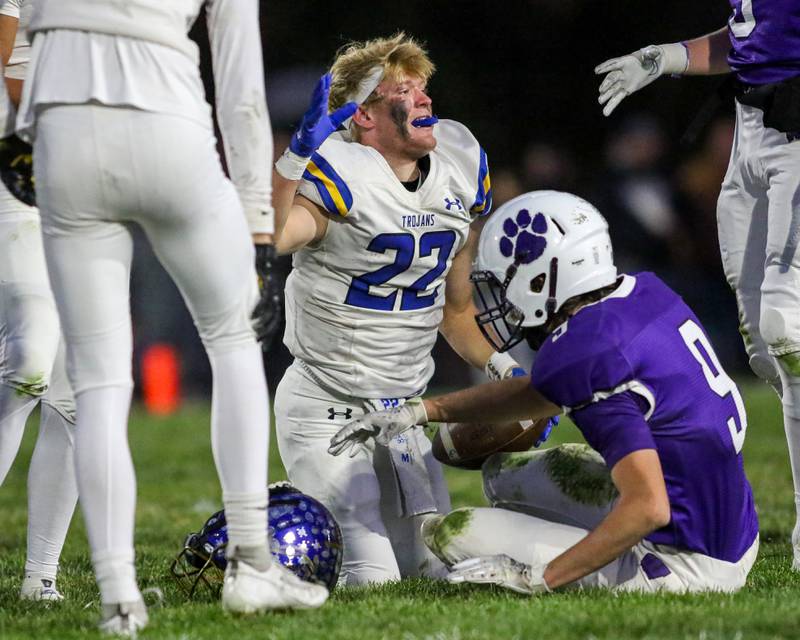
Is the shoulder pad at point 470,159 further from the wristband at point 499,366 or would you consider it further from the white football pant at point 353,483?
the white football pant at point 353,483

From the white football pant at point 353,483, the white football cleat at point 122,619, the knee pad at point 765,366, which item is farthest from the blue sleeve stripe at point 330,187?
the white football cleat at point 122,619

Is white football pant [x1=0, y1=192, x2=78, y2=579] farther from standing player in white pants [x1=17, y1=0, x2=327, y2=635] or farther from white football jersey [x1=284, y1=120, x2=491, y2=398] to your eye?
white football jersey [x1=284, y1=120, x2=491, y2=398]

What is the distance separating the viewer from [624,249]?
12492 mm

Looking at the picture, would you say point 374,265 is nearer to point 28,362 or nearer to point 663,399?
point 28,362

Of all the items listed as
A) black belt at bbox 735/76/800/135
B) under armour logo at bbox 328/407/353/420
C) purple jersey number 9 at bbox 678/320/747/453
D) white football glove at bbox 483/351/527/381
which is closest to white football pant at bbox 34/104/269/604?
purple jersey number 9 at bbox 678/320/747/453

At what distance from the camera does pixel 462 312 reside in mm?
5371

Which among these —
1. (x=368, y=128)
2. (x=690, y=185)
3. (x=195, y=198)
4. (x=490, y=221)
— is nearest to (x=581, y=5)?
(x=690, y=185)

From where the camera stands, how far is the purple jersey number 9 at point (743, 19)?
15.5 ft

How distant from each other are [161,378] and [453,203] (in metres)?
8.08

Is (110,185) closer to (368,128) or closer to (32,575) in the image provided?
(32,575)

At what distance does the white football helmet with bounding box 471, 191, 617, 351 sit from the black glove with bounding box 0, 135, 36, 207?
4.26ft

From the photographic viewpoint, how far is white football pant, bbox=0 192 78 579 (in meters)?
4.20

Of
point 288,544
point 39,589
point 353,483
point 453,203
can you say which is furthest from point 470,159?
point 39,589

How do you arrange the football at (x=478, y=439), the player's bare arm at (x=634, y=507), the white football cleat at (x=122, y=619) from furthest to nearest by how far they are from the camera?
the football at (x=478, y=439)
the player's bare arm at (x=634, y=507)
the white football cleat at (x=122, y=619)
